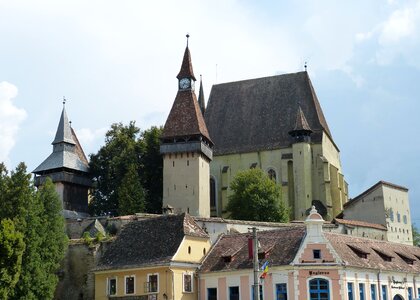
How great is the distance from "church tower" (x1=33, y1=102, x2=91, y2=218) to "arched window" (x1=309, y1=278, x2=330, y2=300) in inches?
1546

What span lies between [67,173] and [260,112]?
27625 mm

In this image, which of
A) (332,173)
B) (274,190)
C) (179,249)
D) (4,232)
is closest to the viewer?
(4,232)

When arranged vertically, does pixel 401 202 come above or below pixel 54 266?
above

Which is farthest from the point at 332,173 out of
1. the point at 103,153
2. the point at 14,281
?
the point at 14,281

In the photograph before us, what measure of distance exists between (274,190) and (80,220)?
21894 mm

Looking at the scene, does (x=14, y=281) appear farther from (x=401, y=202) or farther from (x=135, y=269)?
(x=401, y=202)

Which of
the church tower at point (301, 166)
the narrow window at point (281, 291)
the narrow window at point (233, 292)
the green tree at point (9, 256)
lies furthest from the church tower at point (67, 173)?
the narrow window at point (281, 291)

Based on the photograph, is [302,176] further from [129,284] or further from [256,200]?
[129,284]

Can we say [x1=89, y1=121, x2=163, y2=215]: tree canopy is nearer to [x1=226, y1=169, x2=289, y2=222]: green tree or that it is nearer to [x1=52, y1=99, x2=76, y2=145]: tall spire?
[x1=52, y1=99, x2=76, y2=145]: tall spire

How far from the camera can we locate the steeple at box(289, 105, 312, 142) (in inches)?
3465

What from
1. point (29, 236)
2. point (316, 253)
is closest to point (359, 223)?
point (316, 253)

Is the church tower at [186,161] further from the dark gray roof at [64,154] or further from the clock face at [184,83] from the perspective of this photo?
the dark gray roof at [64,154]

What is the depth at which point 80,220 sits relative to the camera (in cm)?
7156

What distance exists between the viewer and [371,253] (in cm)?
5594
